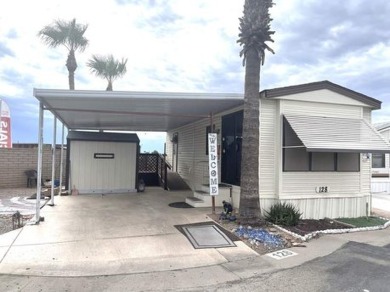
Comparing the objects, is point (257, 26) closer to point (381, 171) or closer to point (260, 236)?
point (260, 236)

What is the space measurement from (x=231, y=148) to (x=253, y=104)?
116 inches

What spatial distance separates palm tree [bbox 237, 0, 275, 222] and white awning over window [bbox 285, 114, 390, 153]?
135 centimetres

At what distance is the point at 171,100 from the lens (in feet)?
26.6

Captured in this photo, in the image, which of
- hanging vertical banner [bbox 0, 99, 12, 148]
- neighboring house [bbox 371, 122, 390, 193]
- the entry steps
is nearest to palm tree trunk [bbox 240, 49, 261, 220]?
the entry steps

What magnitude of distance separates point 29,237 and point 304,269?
4.87m

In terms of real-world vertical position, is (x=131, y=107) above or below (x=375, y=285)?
above

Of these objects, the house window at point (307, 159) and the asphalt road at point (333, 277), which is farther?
the house window at point (307, 159)

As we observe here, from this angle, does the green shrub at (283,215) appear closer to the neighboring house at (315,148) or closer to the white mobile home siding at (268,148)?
the neighboring house at (315,148)

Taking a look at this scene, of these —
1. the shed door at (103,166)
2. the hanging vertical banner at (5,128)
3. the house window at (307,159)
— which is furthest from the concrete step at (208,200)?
the hanging vertical banner at (5,128)

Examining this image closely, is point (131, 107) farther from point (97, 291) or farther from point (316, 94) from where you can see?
point (97, 291)

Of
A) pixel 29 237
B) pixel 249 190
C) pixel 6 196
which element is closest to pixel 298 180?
pixel 249 190

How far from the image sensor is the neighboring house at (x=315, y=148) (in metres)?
8.54

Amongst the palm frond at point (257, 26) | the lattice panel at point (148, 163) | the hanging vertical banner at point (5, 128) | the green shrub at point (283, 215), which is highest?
the palm frond at point (257, 26)

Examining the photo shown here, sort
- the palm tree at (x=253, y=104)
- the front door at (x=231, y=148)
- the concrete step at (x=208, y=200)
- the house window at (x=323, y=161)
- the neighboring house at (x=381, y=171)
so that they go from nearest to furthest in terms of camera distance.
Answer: the palm tree at (x=253, y=104) → the house window at (x=323, y=161) → the concrete step at (x=208, y=200) → the front door at (x=231, y=148) → the neighboring house at (x=381, y=171)
